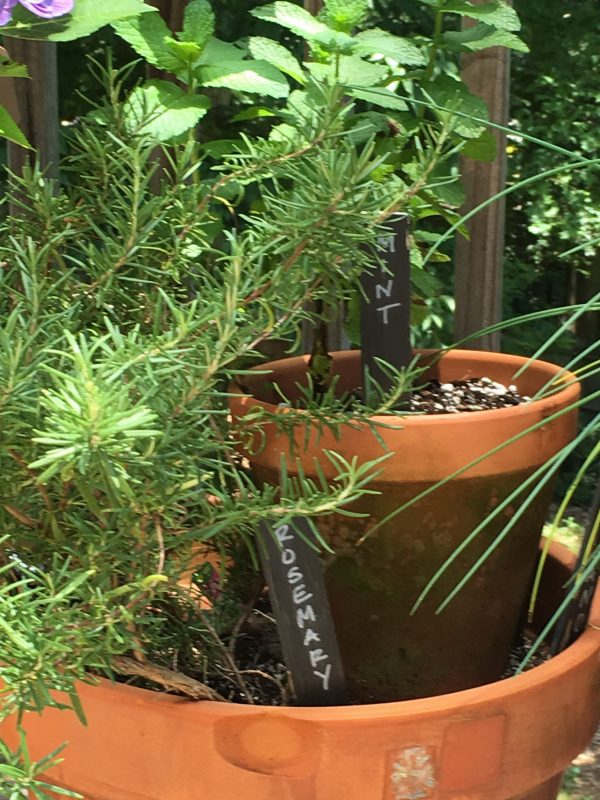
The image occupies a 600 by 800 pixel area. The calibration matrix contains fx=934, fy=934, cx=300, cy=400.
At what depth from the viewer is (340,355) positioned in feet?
2.78

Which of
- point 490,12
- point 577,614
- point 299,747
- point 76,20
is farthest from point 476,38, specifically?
point 299,747

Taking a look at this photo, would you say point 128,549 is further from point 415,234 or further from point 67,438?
point 415,234

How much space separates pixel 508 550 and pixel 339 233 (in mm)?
296

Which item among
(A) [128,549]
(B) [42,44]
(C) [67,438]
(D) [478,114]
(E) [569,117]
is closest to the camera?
(C) [67,438]

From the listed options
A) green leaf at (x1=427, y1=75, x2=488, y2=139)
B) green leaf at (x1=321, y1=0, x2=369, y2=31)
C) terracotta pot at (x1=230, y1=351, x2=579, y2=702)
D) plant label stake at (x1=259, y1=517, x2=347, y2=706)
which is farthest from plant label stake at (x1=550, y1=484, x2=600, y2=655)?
green leaf at (x1=321, y1=0, x2=369, y2=31)

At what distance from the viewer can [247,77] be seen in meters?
0.73

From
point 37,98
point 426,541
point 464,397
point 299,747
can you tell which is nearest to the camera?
point 299,747

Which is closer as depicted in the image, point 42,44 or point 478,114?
point 478,114

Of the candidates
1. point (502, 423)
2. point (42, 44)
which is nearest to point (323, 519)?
point (502, 423)

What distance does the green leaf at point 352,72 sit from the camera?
0.72m

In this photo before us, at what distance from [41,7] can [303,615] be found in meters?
A: 0.43

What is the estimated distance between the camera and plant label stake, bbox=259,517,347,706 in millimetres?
619

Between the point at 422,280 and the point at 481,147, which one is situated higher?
the point at 481,147

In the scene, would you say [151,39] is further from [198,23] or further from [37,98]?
[37,98]
